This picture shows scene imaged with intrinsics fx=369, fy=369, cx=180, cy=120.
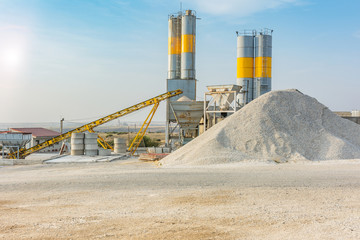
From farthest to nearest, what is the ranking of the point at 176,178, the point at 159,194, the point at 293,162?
the point at 293,162 → the point at 176,178 → the point at 159,194

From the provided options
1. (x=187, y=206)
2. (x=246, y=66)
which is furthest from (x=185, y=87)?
(x=187, y=206)

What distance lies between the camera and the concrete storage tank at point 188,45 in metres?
39.6

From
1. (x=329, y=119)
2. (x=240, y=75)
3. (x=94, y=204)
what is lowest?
(x=94, y=204)

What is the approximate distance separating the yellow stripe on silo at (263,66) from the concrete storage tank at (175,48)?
868 cm

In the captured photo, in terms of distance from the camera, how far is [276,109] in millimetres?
22219

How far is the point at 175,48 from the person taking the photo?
136 feet

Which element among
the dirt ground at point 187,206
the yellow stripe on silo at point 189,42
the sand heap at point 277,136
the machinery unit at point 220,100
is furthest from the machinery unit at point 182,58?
the dirt ground at point 187,206

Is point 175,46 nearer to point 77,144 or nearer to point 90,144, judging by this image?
point 90,144

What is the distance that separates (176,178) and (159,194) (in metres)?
3.08

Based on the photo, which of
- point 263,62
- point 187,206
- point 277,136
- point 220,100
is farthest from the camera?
Result: point 263,62

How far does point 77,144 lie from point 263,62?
21121 mm

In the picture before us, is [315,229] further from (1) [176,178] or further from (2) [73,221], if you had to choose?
(1) [176,178]

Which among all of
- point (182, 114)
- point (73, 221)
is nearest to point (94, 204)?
point (73, 221)

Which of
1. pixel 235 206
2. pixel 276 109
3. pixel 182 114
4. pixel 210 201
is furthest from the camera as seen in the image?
pixel 182 114
